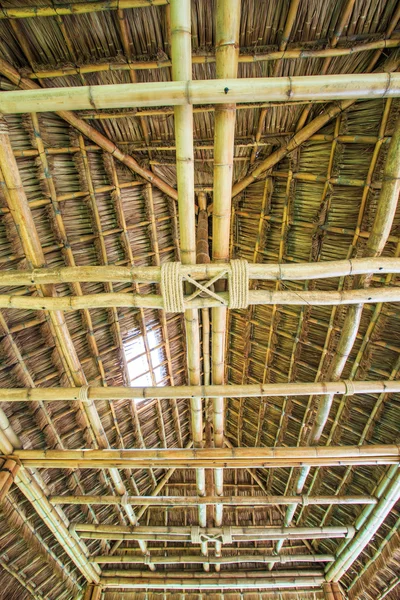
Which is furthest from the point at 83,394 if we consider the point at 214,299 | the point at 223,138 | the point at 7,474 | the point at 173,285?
the point at 223,138

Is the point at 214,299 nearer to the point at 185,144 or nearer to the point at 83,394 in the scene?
the point at 185,144

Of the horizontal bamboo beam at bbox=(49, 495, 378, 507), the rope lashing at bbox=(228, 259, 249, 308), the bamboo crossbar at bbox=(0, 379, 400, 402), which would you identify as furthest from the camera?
the horizontal bamboo beam at bbox=(49, 495, 378, 507)

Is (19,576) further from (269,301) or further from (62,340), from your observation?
(269,301)

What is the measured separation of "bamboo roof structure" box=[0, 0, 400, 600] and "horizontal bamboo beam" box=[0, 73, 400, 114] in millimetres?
23

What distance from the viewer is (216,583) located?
11789 millimetres

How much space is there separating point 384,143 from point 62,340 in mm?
6115

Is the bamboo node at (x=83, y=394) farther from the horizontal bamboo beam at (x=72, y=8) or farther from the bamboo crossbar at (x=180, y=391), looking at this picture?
the horizontal bamboo beam at (x=72, y=8)

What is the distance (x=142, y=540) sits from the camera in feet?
35.7

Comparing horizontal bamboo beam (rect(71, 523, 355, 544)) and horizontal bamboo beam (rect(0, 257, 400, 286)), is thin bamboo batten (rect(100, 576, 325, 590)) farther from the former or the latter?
horizontal bamboo beam (rect(0, 257, 400, 286))

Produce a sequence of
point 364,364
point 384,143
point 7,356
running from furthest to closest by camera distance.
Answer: point 364,364, point 7,356, point 384,143

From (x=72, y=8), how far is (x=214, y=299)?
13.7 feet

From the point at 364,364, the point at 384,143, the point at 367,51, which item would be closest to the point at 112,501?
the point at 364,364

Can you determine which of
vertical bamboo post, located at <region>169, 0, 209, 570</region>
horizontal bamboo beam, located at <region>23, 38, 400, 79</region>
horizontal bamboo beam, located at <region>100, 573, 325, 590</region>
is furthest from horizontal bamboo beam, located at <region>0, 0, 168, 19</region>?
horizontal bamboo beam, located at <region>100, 573, 325, 590</region>

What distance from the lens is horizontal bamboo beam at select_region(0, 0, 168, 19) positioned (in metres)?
4.76
